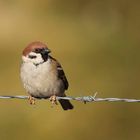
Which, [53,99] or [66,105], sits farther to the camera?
[66,105]

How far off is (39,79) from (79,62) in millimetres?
6700

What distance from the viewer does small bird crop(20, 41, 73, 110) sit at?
11.5m

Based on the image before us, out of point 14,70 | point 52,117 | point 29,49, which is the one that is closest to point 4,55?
point 14,70

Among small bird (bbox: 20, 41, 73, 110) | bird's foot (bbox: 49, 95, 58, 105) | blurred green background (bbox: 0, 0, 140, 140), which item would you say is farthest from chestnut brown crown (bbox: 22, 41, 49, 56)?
blurred green background (bbox: 0, 0, 140, 140)

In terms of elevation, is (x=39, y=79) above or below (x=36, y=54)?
below

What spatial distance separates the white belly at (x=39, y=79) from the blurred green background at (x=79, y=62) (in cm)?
424

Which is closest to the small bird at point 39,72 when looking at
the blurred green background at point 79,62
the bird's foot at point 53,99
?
the bird's foot at point 53,99

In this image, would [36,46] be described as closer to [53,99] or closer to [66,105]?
[53,99]

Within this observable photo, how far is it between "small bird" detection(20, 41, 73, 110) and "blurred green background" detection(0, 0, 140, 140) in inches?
166

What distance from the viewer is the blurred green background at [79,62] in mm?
16359

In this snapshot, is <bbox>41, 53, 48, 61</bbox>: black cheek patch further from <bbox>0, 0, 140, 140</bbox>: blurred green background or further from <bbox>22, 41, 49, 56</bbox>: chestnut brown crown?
<bbox>0, 0, 140, 140</bbox>: blurred green background

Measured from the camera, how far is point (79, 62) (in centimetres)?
1823

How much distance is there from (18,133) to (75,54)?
9.62ft

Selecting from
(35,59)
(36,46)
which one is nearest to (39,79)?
(35,59)
